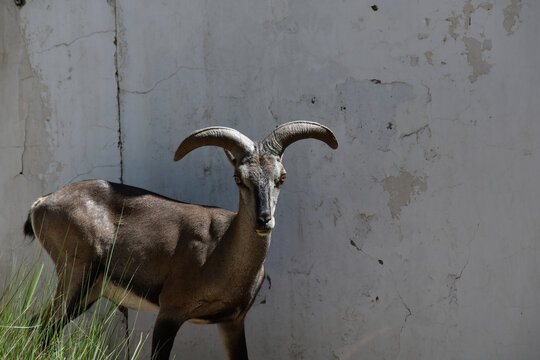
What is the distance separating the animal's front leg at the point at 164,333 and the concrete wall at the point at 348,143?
48.0 inches

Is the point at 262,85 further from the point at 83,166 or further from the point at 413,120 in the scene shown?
the point at 83,166

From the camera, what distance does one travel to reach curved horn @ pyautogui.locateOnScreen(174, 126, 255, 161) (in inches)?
196

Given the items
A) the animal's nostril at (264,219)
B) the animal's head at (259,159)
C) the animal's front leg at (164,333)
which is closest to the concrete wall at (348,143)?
the animal's head at (259,159)

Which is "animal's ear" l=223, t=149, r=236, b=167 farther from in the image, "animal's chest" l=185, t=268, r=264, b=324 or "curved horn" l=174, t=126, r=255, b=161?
"animal's chest" l=185, t=268, r=264, b=324

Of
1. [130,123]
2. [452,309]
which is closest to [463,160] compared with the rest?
[452,309]

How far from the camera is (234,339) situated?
544 cm

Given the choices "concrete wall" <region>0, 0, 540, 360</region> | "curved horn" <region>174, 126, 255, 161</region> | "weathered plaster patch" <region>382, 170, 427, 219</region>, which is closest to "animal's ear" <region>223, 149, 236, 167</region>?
"curved horn" <region>174, 126, 255, 161</region>

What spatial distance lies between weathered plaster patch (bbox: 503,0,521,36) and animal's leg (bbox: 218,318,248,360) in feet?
11.3

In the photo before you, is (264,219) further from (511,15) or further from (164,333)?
(511,15)

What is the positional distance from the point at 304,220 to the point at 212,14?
2118mm

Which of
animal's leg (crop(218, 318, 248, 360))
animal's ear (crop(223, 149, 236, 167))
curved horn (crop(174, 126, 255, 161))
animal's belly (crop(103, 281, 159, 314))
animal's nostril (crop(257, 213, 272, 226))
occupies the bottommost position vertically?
animal's leg (crop(218, 318, 248, 360))

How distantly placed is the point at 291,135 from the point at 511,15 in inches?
93.5

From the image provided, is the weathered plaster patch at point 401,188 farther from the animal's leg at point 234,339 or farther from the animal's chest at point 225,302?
the animal's leg at point 234,339

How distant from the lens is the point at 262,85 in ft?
20.4
